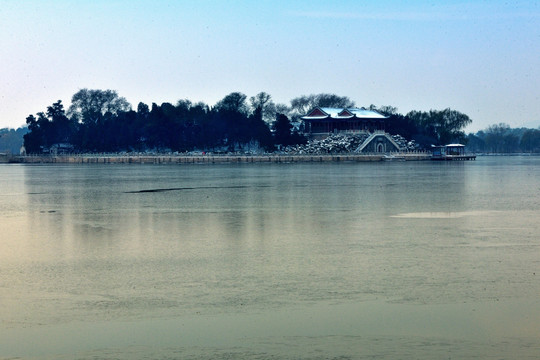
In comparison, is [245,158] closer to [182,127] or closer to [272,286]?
[182,127]

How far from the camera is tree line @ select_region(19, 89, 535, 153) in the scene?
144875mm

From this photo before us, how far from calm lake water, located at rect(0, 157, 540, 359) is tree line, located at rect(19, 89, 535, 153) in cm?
11287

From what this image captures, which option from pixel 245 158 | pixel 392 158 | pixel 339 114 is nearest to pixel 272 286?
pixel 245 158

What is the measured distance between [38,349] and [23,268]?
7.61 metres

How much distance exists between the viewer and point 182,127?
145250mm

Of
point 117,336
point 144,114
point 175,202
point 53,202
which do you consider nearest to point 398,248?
point 117,336

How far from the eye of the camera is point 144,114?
152250 millimetres

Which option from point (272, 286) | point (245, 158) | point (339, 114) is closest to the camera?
point (272, 286)

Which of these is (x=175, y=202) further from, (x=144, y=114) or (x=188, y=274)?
(x=144, y=114)

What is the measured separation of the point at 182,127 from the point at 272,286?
130348mm

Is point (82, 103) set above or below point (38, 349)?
above

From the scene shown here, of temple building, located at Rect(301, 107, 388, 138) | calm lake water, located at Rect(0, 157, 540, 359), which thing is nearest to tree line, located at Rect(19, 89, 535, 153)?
temple building, located at Rect(301, 107, 388, 138)

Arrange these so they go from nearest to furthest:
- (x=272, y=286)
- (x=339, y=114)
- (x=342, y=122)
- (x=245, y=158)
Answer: (x=272, y=286) < (x=245, y=158) < (x=339, y=114) < (x=342, y=122)

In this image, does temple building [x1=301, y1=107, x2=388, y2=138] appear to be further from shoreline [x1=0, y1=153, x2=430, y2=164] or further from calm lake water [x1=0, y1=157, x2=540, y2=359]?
calm lake water [x1=0, y1=157, x2=540, y2=359]
